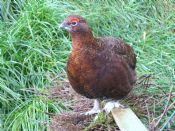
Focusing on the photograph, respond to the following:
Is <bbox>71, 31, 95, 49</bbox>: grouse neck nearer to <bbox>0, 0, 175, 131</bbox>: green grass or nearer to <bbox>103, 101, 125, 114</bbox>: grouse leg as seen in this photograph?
<bbox>103, 101, 125, 114</bbox>: grouse leg

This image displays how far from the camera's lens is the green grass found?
3.33m

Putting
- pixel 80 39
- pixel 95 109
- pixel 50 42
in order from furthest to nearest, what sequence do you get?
pixel 50 42, pixel 95 109, pixel 80 39

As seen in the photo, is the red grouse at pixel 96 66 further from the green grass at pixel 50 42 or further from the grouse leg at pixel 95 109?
the green grass at pixel 50 42

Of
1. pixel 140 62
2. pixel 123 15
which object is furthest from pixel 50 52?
pixel 123 15

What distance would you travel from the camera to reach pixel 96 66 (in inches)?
91.2

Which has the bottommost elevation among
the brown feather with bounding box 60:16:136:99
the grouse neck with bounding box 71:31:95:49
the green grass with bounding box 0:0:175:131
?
the green grass with bounding box 0:0:175:131

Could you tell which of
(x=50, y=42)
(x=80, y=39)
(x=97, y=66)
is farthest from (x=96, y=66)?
(x=50, y=42)

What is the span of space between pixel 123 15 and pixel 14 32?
3.51ft

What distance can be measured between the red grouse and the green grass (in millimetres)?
467

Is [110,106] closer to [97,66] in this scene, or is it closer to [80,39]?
[97,66]

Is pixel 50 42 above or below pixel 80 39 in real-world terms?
below

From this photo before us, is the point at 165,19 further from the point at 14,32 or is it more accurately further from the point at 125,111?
the point at 125,111

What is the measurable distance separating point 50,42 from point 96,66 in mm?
1612

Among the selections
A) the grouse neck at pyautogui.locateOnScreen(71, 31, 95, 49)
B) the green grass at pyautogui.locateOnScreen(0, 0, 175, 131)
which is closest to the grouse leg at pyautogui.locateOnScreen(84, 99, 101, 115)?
the grouse neck at pyautogui.locateOnScreen(71, 31, 95, 49)
